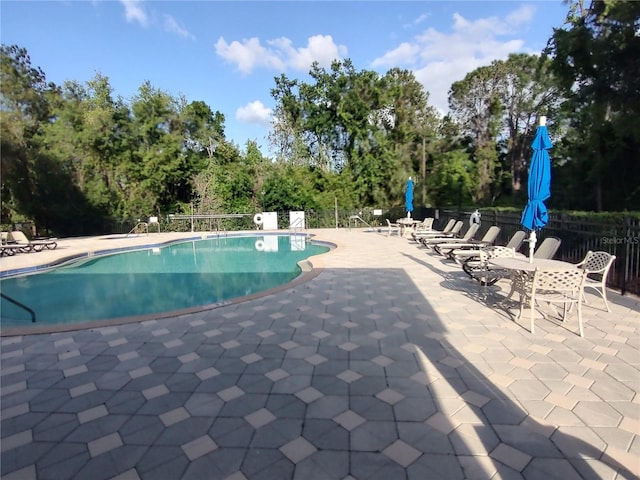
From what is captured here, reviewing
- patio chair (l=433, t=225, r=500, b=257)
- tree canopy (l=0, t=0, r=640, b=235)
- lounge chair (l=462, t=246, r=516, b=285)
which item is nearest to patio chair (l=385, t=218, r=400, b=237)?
patio chair (l=433, t=225, r=500, b=257)

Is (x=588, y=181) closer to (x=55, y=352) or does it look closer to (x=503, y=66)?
(x=503, y=66)

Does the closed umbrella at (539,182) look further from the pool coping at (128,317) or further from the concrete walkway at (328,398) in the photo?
the pool coping at (128,317)

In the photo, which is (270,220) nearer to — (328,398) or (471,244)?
(471,244)

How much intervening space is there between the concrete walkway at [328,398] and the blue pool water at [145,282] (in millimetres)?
2087

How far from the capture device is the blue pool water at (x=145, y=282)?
6.48m

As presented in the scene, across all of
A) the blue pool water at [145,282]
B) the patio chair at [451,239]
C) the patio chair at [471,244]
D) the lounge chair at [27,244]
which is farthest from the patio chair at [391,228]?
the lounge chair at [27,244]

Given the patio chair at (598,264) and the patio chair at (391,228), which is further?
the patio chair at (391,228)

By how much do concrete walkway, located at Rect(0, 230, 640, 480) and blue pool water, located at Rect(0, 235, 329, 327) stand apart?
2.09m

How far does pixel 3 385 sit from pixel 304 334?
2727mm

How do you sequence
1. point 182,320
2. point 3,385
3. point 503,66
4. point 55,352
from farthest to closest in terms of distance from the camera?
point 503,66 → point 182,320 → point 55,352 → point 3,385

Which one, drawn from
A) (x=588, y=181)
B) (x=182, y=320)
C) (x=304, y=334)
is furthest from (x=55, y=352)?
(x=588, y=181)

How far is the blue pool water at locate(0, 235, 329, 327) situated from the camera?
6.48 meters

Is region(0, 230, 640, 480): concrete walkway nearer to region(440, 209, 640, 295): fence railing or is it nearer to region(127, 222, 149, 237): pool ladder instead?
region(440, 209, 640, 295): fence railing

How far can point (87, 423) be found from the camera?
244 cm
